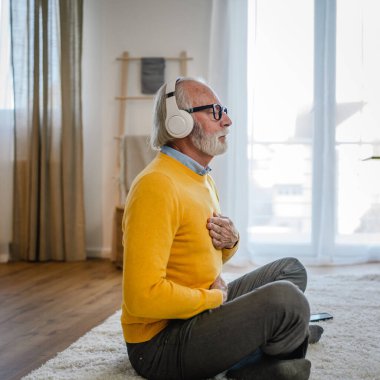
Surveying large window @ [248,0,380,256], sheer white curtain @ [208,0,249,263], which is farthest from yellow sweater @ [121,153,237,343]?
large window @ [248,0,380,256]

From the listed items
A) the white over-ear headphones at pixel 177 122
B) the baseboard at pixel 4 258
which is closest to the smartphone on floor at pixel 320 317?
the white over-ear headphones at pixel 177 122

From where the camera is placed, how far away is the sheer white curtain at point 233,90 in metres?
3.95

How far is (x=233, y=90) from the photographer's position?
3949 millimetres

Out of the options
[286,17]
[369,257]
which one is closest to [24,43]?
[286,17]

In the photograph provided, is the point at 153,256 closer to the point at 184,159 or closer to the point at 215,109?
the point at 184,159

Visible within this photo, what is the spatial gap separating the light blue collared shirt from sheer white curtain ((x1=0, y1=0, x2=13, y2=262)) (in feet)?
9.54

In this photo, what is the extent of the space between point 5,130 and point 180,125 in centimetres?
301

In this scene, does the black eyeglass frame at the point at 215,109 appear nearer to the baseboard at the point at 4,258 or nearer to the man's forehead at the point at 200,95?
the man's forehead at the point at 200,95

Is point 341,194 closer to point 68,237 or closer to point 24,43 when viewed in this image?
point 68,237

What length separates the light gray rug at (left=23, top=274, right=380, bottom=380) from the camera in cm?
152

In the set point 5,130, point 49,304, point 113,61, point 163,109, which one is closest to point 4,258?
point 5,130

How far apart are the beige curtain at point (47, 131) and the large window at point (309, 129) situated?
1.39 meters

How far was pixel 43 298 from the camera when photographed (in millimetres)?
2727

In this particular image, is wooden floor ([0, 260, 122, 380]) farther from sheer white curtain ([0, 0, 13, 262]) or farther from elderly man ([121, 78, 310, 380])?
elderly man ([121, 78, 310, 380])
